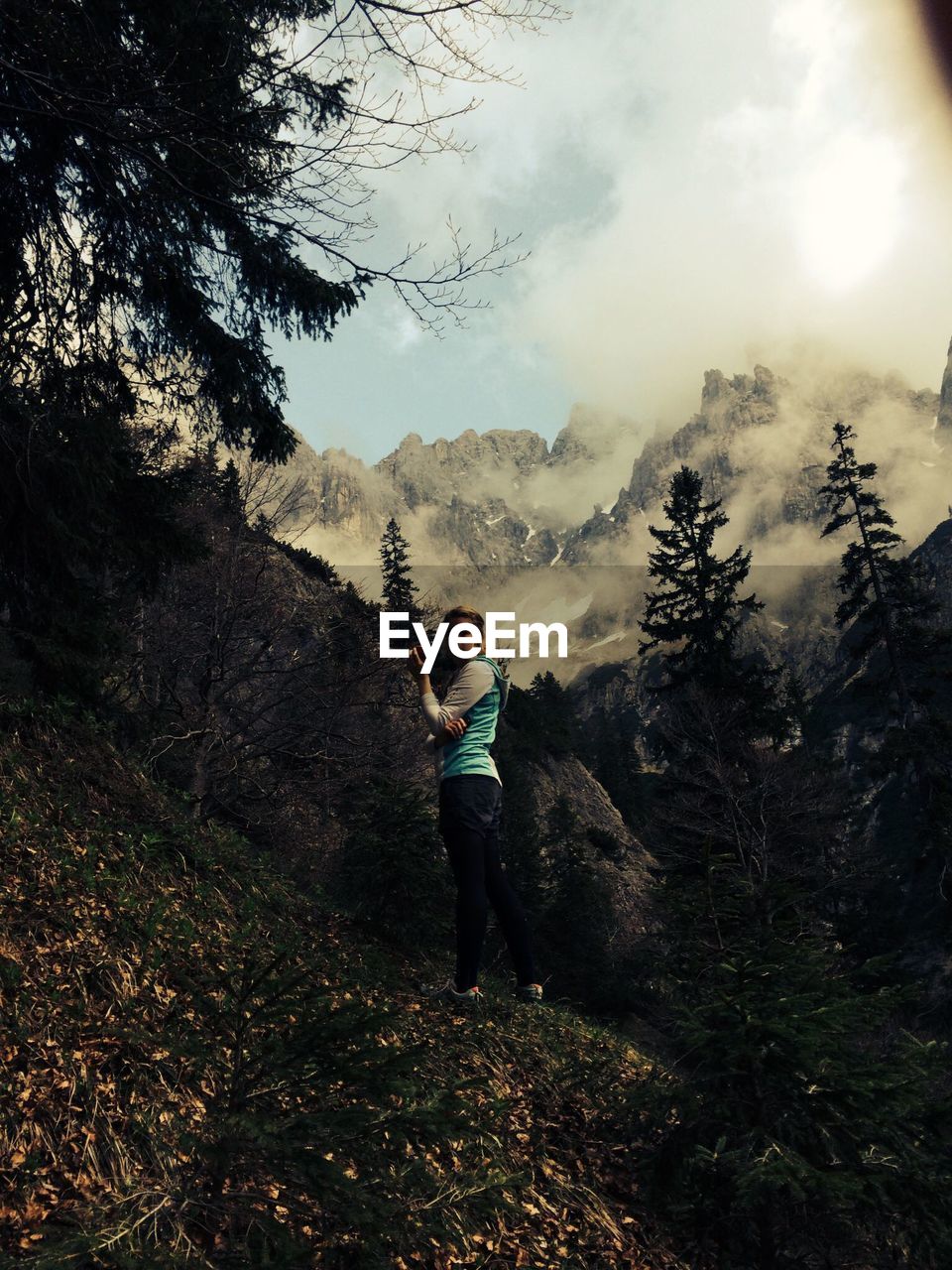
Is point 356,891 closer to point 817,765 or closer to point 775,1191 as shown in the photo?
point 775,1191

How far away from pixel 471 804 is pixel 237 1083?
8.72ft

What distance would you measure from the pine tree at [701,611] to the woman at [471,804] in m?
19.0

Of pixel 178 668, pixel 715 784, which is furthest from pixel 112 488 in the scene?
pixel 715 784

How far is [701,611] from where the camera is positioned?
A: 24.6 m

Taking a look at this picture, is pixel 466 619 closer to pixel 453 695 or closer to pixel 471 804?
pixel 453 695

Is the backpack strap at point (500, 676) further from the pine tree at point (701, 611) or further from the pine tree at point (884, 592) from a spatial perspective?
the pine tree at point (884, 592)

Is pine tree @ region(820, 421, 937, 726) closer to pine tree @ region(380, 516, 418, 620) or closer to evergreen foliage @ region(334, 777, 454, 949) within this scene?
evergreen foliage @ region(334, 777, 454, 949)

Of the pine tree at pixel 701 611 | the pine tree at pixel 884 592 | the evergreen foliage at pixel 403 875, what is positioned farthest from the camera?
the pine tree at pixel 701 611

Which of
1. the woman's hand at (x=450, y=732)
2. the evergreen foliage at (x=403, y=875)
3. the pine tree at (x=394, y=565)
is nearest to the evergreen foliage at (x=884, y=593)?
the evergreen foliage at (x=403, y=875)

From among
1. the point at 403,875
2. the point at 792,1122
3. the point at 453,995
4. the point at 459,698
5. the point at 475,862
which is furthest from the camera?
the point at 403,875

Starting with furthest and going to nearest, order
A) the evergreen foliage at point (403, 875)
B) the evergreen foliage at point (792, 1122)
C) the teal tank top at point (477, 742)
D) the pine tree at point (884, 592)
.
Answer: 1. the pine tree at point (884, 592)
2. the evergreen foliage at point (403, 875)
3. the teal tank top at point (477, 742)
4. the evergreen foliage at point (792, 1122)

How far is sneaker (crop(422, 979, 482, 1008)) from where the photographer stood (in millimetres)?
5129

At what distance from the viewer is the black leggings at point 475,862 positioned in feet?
15.5

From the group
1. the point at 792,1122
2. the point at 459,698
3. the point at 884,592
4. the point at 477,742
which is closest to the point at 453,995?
the point at 477,742
